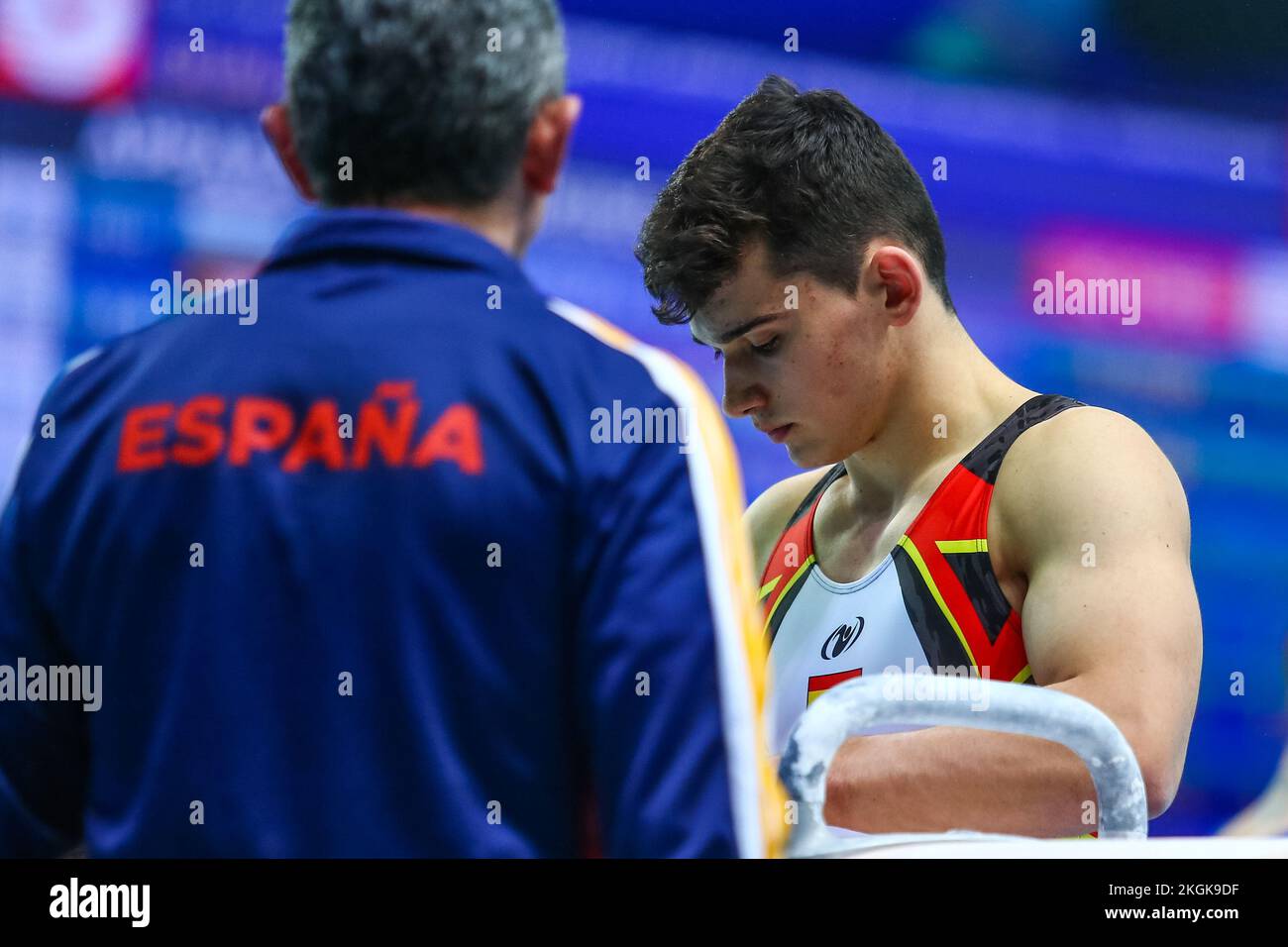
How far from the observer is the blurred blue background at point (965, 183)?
8.47 feet

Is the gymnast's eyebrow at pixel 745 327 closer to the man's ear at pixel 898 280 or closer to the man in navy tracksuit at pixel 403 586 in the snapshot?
the man's ear at pixel 898 280

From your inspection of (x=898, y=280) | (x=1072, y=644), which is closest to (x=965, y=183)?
(x=898, y=280)

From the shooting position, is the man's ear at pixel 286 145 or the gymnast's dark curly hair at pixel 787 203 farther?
the gymnast's dark curly hair at pixel 787 203

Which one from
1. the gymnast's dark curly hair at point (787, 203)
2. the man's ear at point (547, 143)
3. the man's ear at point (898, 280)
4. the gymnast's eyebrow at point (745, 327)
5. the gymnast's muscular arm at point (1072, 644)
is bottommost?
the gymnast's muscular arm at point (1072, 644)

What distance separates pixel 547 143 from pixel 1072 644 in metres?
0.91

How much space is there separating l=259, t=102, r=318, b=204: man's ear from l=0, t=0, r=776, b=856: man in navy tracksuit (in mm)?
114

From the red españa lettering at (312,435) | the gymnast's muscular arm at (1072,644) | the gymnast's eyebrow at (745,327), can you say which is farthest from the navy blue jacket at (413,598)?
the gymnast's eyebrow at (745,327)

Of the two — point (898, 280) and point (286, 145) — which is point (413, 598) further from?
point (898, 280)

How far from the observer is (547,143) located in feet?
3.18

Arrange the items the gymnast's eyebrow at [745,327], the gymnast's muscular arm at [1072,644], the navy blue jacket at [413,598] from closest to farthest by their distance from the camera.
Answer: the navy blue jacket at [413,598], the gymnast's muscular arm at [1072,644], the gymnast's eyebrow at [745,327]

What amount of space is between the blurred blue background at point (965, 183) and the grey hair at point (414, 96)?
1.54m
